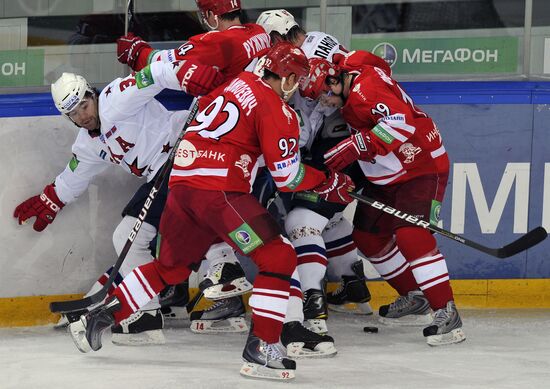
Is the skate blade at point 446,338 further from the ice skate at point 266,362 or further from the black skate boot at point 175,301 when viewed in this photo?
the black skate boot at point 175,301

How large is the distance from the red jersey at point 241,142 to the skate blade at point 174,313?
979 mm

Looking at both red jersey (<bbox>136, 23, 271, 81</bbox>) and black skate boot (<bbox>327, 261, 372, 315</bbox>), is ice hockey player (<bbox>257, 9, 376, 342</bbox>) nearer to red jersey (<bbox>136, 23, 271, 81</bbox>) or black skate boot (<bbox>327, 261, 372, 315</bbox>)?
black skate boot (<bbox>327, 261, 372, 315</bbox>)

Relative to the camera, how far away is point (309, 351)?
14.2 feet

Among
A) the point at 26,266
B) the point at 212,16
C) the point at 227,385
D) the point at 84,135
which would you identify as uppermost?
the point at 212,16

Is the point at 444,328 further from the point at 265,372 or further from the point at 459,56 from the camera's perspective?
the point at 459,56

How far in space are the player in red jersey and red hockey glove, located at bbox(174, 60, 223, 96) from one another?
7cm

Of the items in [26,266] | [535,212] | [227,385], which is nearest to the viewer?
[227,385]

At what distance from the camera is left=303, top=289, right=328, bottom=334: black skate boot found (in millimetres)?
4551

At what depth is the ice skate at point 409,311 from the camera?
4.88m

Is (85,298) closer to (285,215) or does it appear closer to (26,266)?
(26,266)

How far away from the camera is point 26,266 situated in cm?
483

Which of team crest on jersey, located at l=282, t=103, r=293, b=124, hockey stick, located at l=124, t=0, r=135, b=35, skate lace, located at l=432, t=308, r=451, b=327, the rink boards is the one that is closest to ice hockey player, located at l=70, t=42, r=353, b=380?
team crest on jersey, located at l=282, t=103, r=293, b=124

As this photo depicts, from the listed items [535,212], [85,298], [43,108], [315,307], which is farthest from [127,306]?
[535,212]

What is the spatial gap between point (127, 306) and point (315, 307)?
2.45 feet
